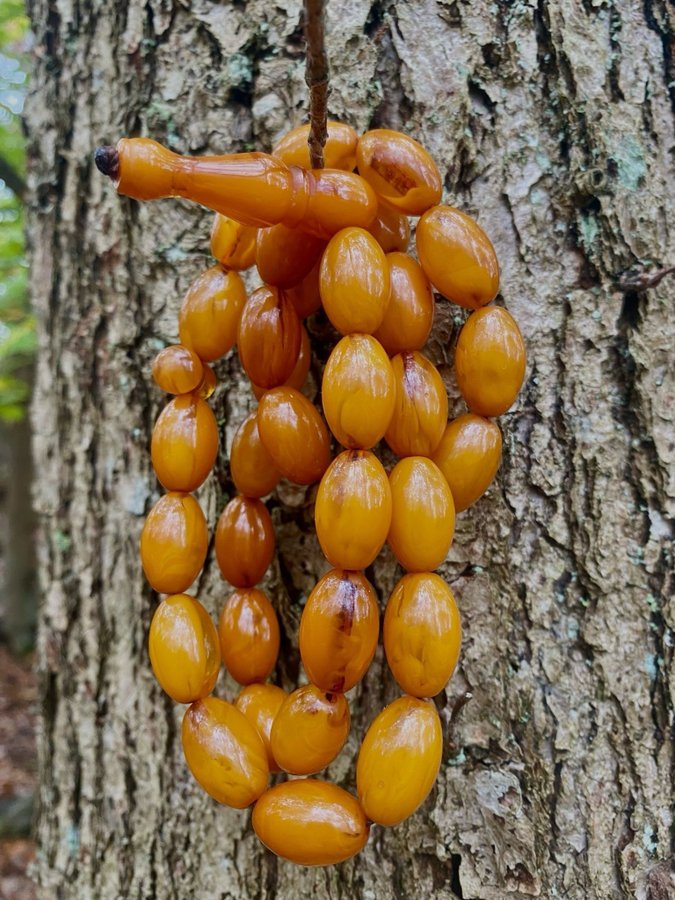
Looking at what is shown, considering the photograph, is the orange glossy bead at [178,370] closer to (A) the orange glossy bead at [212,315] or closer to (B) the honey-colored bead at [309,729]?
(A) the orange glossy bead at [212,315]

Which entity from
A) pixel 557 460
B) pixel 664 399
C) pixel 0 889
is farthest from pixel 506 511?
pixel 0 889

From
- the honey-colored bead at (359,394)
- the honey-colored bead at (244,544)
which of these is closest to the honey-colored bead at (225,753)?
the honey-colored bead at (244,544)

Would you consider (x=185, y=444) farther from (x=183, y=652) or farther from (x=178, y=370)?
(x=183, y=652)

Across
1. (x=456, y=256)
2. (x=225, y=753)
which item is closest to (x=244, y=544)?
(x=225, y=753)

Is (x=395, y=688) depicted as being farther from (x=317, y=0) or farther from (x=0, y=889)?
(x=0, y=889)

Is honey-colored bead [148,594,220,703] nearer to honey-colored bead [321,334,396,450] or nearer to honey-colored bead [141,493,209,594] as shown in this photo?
honey-colored bead [141,493,209,594]
